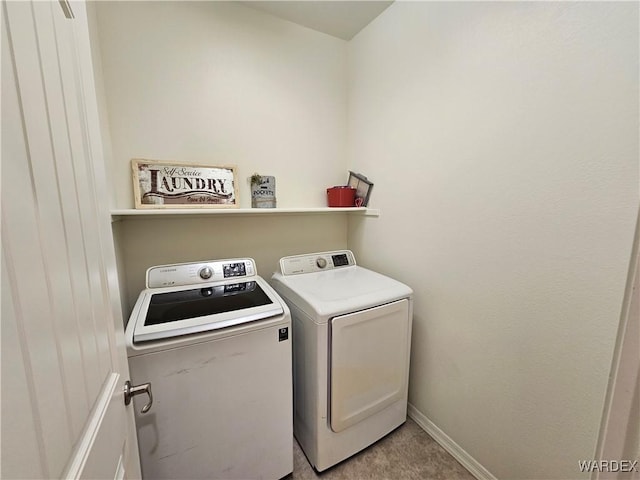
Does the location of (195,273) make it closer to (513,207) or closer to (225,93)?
(225,93)

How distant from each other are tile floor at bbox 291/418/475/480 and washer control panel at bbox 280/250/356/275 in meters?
1.08

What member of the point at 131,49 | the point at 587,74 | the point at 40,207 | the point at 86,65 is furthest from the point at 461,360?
the point at 131,49

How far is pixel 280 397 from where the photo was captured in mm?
1287

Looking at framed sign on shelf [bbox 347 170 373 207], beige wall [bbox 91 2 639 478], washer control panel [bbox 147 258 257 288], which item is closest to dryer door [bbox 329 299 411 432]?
beige wall [bbox 91 2 639 478]

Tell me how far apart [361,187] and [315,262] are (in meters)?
0.72

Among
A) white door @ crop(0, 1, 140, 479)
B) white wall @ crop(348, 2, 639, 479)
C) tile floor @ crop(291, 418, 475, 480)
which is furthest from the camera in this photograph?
tile floor @ crop(291, 418, 475, 480)

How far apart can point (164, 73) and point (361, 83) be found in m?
1.34

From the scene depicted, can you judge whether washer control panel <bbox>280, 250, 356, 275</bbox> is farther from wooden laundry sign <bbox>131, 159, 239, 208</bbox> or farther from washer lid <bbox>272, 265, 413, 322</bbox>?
wooden laundry sign <bbox>131, 159, 239, 208</bbox>

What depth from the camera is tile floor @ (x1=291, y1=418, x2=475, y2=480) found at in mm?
1425

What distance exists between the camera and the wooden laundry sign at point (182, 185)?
156cm

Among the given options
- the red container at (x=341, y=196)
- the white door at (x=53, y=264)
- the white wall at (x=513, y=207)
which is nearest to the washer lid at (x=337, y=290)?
the white wall at (x=513, y=207)

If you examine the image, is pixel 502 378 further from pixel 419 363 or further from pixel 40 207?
pixel 40 207

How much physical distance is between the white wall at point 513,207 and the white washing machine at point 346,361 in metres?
0.26

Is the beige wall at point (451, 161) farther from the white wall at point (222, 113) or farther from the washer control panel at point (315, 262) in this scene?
the washer control panel at point (315, 262)
